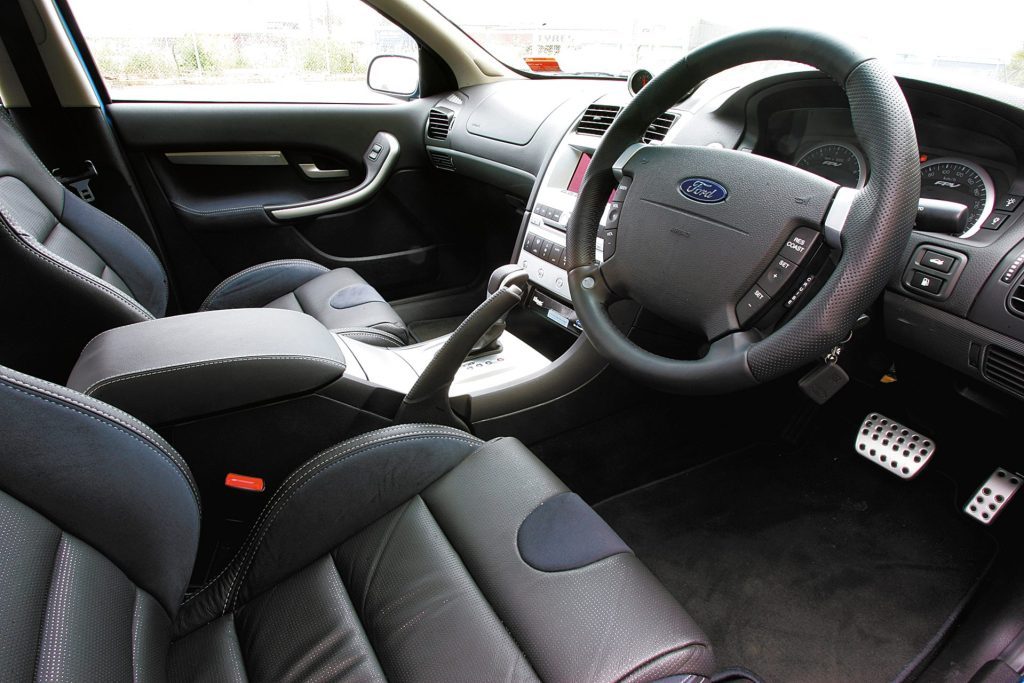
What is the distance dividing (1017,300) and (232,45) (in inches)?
85.6

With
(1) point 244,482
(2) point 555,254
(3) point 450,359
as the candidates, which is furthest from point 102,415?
(2) point 555,254

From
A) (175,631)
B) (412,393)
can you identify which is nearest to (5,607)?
(175,631)

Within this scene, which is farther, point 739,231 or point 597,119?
point 597,119

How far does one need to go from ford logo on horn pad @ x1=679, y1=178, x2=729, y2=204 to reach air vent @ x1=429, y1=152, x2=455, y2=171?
1.38m

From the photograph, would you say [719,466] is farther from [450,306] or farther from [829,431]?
[450,306]

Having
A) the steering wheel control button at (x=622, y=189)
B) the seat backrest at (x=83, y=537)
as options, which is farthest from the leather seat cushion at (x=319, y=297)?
the seat backrest at (x=83, y=537)

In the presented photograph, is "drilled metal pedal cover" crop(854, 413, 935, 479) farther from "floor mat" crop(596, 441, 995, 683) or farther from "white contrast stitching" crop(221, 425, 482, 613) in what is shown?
"white contrast stitching" crop(221, 425, 482, 613)

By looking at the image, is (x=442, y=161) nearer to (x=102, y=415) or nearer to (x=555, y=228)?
(x=555, y=228)

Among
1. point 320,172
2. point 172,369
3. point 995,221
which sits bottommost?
point 320,172

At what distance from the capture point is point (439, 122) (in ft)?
7.41

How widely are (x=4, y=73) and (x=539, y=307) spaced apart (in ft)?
5.39

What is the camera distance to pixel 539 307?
1.60m

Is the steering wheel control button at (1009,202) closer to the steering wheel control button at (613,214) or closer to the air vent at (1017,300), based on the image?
the air vent at (1017,300)

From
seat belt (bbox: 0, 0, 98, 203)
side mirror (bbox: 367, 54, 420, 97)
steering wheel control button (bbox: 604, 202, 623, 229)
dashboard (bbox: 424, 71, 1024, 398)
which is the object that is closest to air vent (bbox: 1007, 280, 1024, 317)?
dashboard (bbox: 424, 71, 1024, 398)
